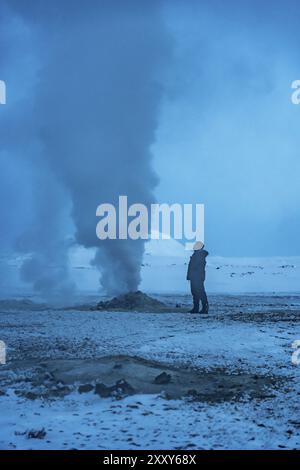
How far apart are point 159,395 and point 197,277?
9.16 meters

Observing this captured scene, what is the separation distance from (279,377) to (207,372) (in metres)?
0.77

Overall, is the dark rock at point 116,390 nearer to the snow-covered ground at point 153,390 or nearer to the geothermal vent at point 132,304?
the snow-covered ground at point 153,390

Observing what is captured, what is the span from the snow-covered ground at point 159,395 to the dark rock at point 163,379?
149mm

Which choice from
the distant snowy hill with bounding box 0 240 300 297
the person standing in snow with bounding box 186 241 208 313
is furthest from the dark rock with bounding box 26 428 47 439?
the distant snowy hill with bounding box 0 240 300 297

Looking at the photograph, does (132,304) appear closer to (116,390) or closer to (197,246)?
(197,246)

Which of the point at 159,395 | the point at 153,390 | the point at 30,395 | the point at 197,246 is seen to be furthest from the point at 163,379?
the point at 197,246

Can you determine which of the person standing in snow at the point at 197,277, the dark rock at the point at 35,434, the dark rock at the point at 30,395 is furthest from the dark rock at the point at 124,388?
the person standing in snow at the point at 197,277

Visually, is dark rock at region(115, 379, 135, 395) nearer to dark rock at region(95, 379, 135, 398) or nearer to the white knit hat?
dark rock at region(95, 379, 135, 398)

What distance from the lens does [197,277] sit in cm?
1352

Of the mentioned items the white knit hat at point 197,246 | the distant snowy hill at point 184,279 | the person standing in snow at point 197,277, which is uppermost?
the white knit hat at point 197,246

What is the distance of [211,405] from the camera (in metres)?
4.23

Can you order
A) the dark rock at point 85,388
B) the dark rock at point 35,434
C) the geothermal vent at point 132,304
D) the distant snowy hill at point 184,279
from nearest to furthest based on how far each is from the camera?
1. the dark rock at point 35,434
2. the dark rock at point 85,388
3. the geothermal vent at point 132,304
4. the distant snowy hill at point 184,279

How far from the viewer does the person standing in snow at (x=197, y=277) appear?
13.1m

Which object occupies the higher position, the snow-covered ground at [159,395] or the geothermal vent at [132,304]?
the snow-covered ground at [159,395]
